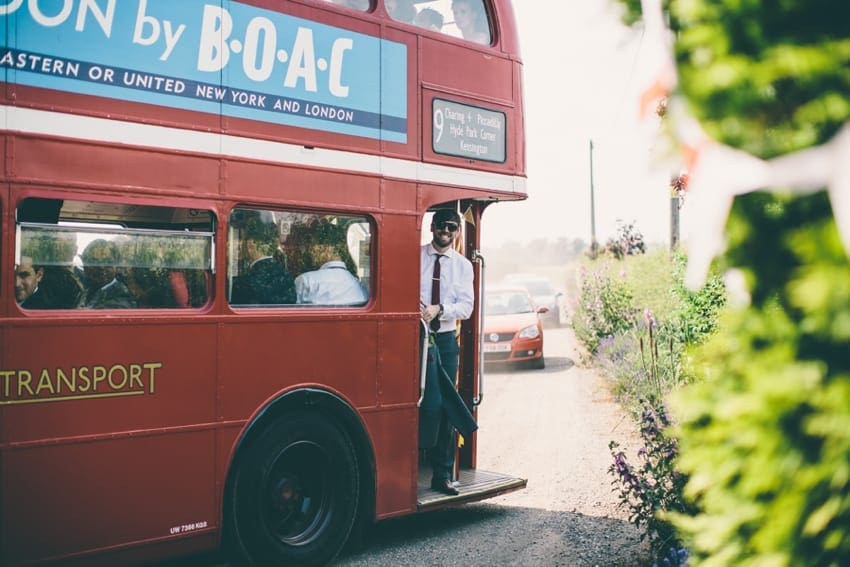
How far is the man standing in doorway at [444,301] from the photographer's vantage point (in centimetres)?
693

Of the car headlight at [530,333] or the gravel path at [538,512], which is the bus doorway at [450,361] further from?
the car headlight at [530,333]

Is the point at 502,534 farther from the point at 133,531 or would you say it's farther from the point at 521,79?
the point at 521,79

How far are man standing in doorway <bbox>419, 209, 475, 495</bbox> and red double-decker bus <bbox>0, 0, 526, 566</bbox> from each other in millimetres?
296

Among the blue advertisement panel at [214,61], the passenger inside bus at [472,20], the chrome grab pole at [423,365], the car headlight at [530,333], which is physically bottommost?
the chrome grab pole at [423,365]

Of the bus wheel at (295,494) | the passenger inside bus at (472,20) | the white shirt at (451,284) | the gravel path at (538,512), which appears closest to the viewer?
the bus wheel at (295,494)

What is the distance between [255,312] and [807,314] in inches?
153

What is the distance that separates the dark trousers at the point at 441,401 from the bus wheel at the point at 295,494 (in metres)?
1.02

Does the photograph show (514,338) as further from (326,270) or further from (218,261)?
(218,261)

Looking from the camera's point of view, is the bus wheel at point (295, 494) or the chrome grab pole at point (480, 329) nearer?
the bus wheel at point (295, 494)

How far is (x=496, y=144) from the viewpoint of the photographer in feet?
23.2

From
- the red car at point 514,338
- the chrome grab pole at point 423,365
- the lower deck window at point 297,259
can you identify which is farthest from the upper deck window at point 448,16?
the red car at point 514,338

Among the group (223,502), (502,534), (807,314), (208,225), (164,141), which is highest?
(164,141)

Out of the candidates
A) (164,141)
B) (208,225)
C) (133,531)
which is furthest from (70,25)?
(133,531)

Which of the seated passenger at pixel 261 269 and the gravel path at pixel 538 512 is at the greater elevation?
the seated passenger at pixel 261 269
